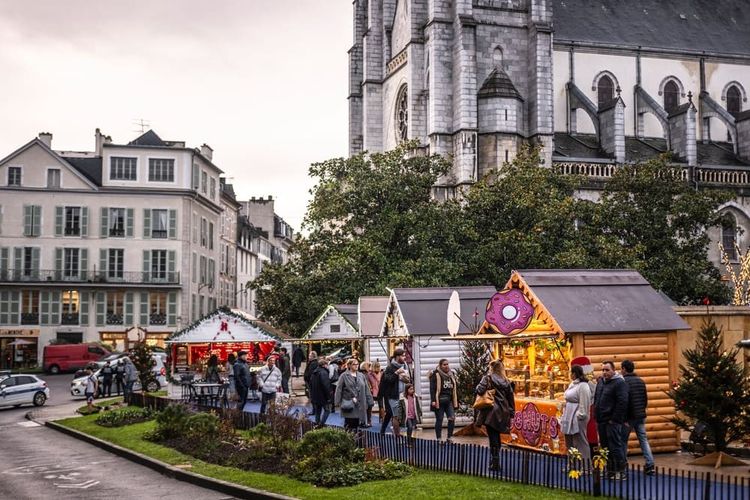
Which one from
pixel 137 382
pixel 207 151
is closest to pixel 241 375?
pixel 137 382

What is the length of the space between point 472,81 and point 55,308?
98.5ft

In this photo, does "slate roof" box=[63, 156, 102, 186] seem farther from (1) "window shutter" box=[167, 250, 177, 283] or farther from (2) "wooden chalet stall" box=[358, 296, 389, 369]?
(2) "wooden chalet stall" box=[358, 296, 389, 369]

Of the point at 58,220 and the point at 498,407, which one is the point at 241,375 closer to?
the point at 498,407

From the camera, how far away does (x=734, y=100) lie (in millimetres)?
61562

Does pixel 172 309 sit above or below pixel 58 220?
below

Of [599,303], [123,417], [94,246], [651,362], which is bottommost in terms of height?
[123,417]

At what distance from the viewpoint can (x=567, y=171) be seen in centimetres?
5100

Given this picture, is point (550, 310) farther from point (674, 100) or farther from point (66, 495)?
point (674, 100)

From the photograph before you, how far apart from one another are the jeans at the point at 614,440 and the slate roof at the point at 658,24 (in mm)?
45547

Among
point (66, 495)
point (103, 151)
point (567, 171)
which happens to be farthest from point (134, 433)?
point (103, 151)

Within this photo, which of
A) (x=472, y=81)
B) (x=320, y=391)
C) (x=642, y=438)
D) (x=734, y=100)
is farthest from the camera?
(x=734, y=100)

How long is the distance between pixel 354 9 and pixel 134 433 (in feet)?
148

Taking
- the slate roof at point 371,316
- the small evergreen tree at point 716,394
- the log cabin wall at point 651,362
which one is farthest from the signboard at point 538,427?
the slate roof at point 371,316

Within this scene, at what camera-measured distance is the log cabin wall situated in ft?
56.9
